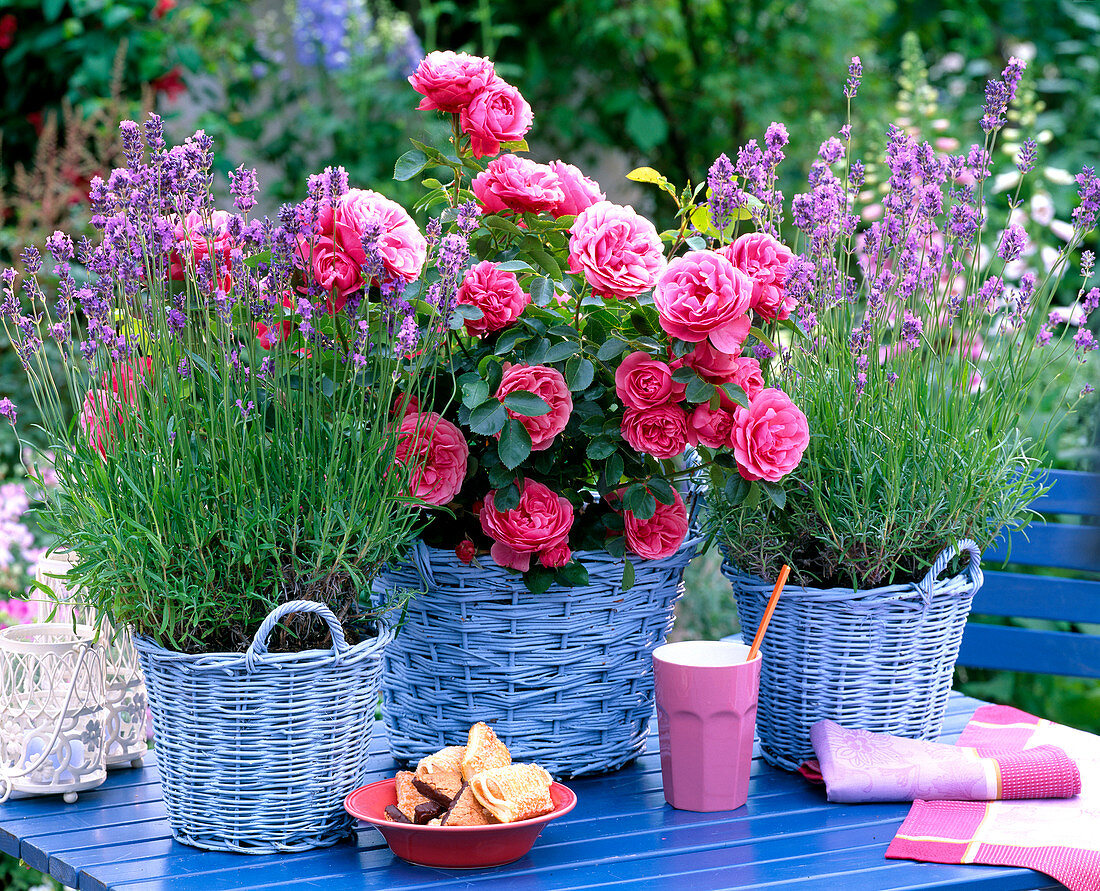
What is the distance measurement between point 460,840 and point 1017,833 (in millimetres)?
588

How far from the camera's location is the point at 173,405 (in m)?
1.13

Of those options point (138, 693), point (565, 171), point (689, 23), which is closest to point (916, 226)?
point (565, 171)

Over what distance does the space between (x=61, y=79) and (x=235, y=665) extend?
3.38 metres

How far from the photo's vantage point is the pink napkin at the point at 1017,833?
1134mm

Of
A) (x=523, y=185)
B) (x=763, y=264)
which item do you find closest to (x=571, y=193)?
(x=523, y=185)

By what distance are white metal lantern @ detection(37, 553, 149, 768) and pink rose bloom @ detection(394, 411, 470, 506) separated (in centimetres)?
39

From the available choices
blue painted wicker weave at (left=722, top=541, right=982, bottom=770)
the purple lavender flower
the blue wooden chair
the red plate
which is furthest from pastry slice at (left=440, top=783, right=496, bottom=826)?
the blue wooden chair

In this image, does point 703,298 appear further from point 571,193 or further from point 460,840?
point 460,840

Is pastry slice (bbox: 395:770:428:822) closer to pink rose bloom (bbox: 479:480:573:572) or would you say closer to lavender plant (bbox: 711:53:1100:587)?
pink rose bloom (bbox: 479:480:573:572)

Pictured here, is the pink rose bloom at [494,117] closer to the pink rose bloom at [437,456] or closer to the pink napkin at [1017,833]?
the pink rose bloom at [437,456]

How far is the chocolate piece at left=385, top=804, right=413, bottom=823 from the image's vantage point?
1.13 metres

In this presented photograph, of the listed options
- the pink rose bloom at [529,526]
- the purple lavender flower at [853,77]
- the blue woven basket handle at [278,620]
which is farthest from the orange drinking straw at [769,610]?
the purple lavender flower at [853,77]

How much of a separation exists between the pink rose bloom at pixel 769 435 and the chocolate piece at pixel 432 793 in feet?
1.51

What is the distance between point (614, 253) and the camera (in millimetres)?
1189
